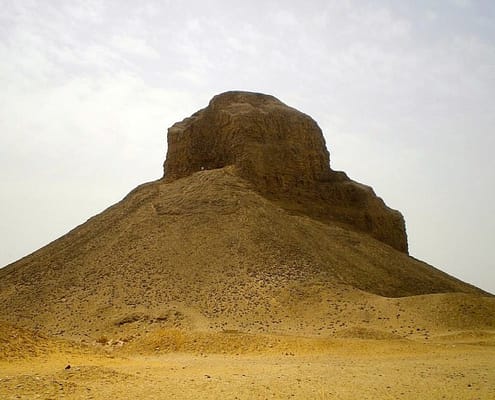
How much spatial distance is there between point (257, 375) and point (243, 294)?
38.3 ft

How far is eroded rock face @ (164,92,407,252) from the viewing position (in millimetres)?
34031

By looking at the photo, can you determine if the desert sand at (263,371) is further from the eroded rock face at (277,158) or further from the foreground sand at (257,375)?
the eroded rock face at (277,158)

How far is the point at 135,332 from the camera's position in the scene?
20.2 m

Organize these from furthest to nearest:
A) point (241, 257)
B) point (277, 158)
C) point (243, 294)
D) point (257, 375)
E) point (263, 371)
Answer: point (277, 158) → point (241, 257) → point (243, 294) → point (263, 371) → point (257, 375)

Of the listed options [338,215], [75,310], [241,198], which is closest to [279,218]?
[241,198]

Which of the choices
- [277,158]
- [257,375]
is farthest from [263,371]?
[277,158]

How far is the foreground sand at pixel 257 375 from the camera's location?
891 cm

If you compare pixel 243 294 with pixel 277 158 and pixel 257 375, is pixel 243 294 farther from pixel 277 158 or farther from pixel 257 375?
pixel 277 158

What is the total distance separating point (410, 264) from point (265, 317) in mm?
14747

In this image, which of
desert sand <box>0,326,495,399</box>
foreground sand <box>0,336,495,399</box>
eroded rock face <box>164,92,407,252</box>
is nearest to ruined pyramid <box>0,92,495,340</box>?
eroded rock face <box>164,92,407,252</box>

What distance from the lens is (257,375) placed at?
11.2 m

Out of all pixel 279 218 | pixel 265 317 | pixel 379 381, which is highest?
pixel 279 218

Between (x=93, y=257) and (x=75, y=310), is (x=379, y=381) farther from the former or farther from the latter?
(x=93, y=257)

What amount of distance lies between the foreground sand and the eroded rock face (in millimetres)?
18476
